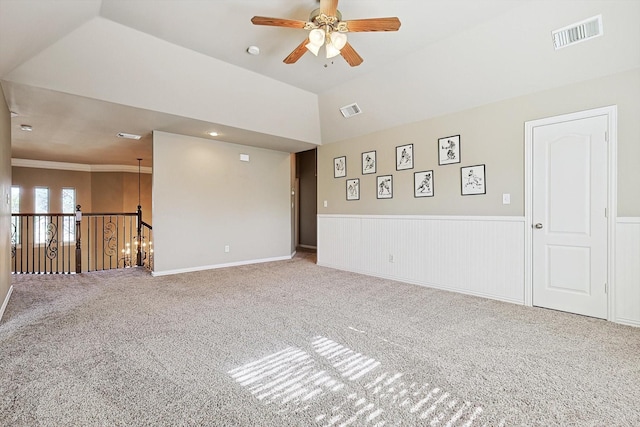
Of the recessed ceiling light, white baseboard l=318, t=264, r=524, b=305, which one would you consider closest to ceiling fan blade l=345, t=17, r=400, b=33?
white baseboard l=318, t=264, r=524, b=305

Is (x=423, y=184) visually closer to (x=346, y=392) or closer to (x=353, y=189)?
(x=353, y=189)

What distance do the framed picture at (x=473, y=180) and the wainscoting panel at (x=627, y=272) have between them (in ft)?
4.34

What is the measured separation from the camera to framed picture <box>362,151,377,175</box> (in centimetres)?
516

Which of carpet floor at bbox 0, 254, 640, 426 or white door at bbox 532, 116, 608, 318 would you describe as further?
white door at bbox 532, 116, 608, 318

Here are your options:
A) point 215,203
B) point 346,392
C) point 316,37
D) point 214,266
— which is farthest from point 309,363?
point 215,203

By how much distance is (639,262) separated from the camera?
2873 millimetres

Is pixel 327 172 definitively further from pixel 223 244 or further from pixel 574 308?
pixel 574 308

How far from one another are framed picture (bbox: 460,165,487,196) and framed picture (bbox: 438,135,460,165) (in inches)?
7.7

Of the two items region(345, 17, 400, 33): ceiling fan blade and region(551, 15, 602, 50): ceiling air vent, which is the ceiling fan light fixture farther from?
region(551, 15, 602, 50): ceiling air vent

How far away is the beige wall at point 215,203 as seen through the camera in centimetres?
517

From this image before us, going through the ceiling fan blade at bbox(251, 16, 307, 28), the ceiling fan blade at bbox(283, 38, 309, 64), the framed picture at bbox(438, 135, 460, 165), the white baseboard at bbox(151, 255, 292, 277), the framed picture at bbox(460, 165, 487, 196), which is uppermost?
the ceiling fan blade at bbox(251, 16, 307, 28)

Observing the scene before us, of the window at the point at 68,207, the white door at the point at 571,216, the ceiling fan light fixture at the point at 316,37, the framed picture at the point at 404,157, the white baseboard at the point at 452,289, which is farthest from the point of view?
the window at the point at 68,207

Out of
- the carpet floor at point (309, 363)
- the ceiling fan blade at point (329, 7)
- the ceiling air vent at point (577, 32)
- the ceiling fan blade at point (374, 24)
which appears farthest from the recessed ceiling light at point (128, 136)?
the ceiling air vent at point (577, 32)

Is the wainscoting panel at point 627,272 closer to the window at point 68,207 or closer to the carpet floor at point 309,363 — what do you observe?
the carpet floor at point 309,363
